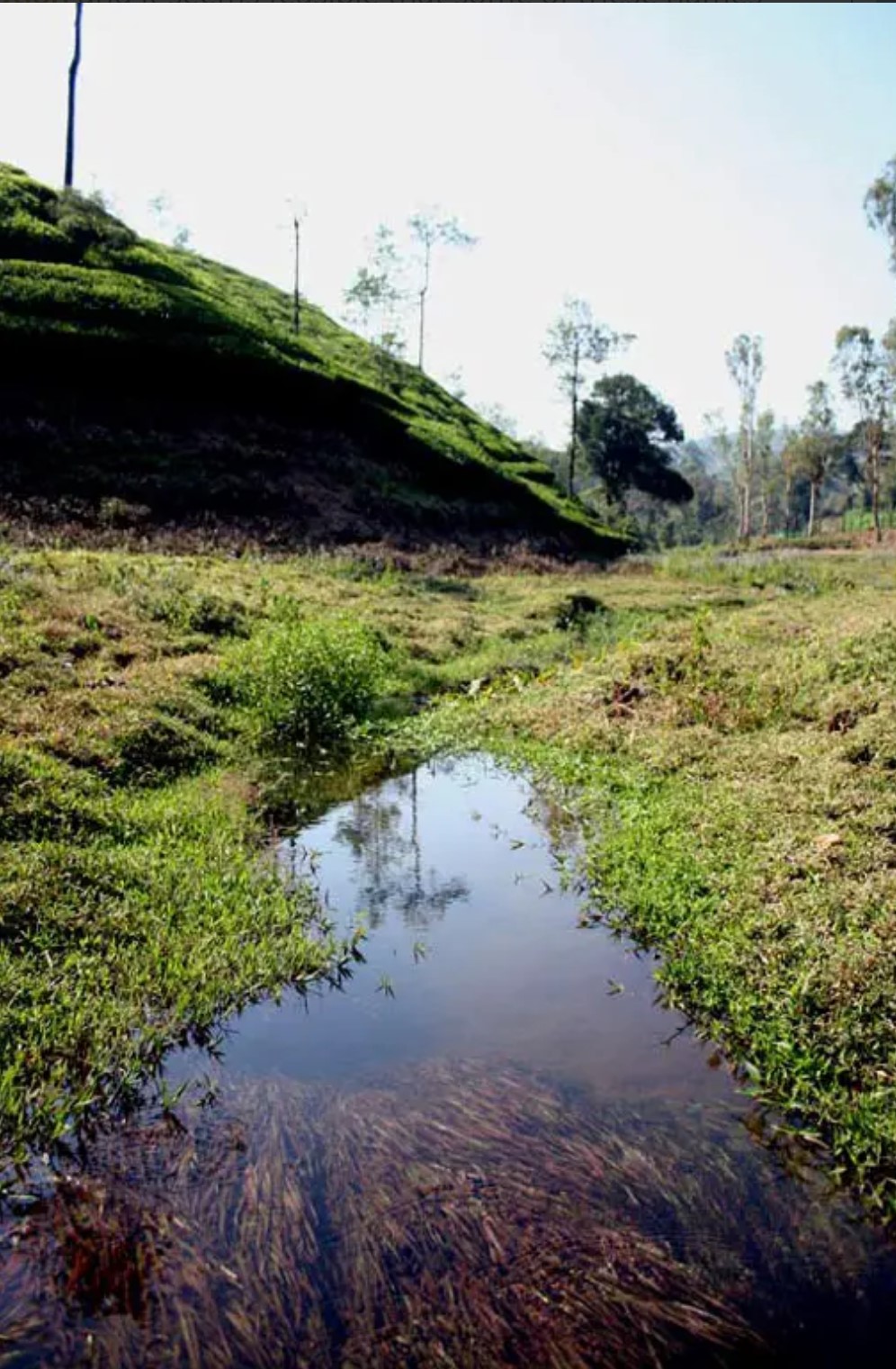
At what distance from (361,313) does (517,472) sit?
16.4 meters

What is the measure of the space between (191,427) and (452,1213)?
2525 cm

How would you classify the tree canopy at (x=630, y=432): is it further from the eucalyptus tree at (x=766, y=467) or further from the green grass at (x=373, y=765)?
the green grass at (x=373, y=765)

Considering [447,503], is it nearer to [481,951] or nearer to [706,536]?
[481,951]

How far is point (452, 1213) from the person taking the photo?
3623mm

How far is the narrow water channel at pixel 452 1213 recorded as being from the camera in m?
3.12

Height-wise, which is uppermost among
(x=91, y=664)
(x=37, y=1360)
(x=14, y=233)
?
(x=14, y=233)

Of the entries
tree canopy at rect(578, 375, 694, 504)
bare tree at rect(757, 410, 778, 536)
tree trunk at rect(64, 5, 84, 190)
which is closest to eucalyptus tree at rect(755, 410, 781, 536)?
bare tree at rect(757, 410, 778, 536)

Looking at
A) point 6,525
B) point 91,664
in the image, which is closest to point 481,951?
point 91,664

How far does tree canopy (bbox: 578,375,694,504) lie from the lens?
5103 centimetres

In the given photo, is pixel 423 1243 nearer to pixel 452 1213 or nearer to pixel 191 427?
pixel 452 1213

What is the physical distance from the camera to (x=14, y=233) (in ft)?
98.1

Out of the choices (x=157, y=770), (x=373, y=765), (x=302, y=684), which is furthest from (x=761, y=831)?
(x=302, y=684)

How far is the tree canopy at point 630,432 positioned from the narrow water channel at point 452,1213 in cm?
4863

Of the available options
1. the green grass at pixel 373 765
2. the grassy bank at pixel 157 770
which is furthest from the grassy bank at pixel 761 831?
the grassy bank at pixel 157 770
